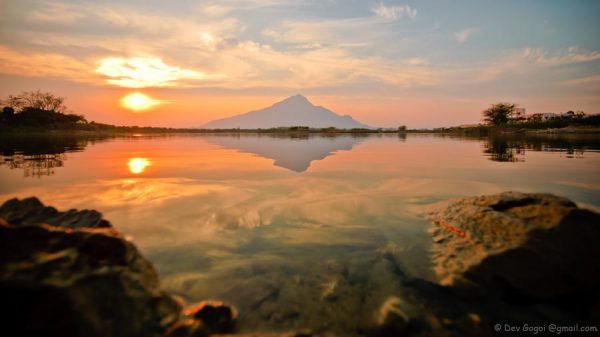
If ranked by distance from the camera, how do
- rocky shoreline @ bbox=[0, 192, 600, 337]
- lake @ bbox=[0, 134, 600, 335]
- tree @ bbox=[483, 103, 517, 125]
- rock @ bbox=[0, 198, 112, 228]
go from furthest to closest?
tree @ bbox=[483, 103, 517, 125] → rock @ bbox=[0, 198, 112, 228] → lake @ bbox=[0, 134, 600, 335] → rocky shoreline @ bbox=[0, 192, 600, 337]

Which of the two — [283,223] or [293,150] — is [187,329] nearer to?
[283,223]

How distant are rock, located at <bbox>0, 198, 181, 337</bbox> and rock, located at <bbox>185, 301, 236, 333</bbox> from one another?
10.8 inches

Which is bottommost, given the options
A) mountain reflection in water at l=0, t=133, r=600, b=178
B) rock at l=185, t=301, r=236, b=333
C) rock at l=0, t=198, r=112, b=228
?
rock at l=185, t=301, r=236, b=333

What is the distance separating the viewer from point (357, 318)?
12.5 feet

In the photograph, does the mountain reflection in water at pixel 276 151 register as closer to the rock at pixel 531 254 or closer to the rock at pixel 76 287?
the rock at pixel 531 254

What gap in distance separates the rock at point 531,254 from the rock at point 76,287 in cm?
440

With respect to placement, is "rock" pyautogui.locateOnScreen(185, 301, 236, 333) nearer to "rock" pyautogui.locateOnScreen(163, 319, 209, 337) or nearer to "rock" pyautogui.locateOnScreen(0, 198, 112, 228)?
"rock" pyautogui.locateOnScreen(163, 319, 209, 337)

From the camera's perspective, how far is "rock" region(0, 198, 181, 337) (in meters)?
3.03

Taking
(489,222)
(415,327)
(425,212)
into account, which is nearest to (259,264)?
(415,327)

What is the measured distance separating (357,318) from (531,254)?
320 centimetres

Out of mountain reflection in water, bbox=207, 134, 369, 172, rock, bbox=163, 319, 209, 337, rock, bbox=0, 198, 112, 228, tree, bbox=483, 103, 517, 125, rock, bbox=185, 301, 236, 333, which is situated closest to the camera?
rock, bbox=163, 319, 209, 337

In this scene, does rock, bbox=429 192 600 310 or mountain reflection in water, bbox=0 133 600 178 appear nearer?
rock, bbox=429 192 600 310

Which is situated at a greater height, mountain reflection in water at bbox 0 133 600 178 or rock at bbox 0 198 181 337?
mountain reflection in water at bbox 0 133 600 178

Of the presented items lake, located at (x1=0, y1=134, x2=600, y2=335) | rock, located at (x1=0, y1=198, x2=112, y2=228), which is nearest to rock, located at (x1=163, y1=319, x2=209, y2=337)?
lake, located at (x1=0, y1=134, x2=600, y2=335)
